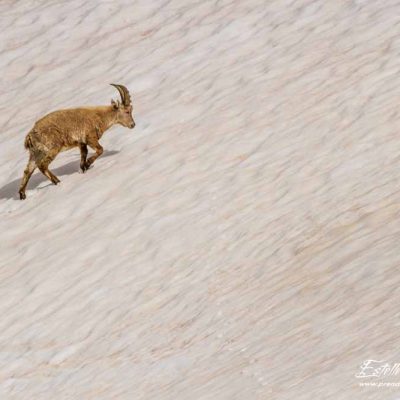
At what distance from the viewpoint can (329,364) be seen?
10969mm

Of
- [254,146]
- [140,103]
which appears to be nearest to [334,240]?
[254,146]

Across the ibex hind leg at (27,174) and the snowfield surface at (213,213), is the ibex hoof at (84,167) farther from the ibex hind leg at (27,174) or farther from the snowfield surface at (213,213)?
the ibex hind leg at (27,174)

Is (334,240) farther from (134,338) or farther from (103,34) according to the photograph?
(103,34)

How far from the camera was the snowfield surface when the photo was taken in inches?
493

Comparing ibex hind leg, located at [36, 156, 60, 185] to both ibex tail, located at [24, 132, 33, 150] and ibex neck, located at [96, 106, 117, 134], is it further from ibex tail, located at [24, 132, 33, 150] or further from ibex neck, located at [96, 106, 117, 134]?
ibex neck, located at [96, 106, 117, 134]

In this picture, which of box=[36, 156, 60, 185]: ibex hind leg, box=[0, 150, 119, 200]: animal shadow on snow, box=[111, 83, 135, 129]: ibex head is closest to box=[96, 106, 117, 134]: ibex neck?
box=[111, 83, 135, 129]: ibex head

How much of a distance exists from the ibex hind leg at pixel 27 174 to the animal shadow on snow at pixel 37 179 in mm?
450

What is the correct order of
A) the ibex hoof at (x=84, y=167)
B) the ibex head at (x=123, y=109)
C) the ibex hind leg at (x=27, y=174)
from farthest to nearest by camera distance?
the ibex head at (x=123, y=109), the ibex hoof at (x=84, y=167), the ibex hind leg at (x=27, y=174)

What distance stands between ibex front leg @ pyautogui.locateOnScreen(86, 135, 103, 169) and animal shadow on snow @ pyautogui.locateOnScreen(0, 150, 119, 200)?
1.70 feet

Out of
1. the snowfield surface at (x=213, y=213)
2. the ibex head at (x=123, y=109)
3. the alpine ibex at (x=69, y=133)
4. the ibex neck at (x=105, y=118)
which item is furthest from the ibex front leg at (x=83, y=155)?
the ibex head at (x=123, y=109)

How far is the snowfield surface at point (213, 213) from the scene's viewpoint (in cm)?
1252

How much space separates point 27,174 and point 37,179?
1314 millimetres

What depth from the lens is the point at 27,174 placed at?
66.4ft

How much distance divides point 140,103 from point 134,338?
1010 centimetres
